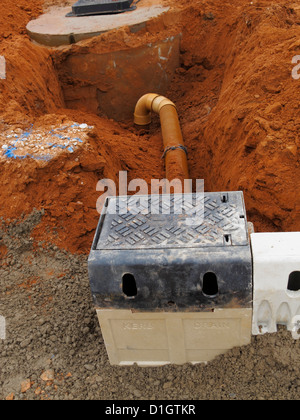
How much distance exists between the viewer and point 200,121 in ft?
21.0

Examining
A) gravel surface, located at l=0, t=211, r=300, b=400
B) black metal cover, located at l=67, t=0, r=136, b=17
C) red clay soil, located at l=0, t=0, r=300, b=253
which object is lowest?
gravel surface, located at l=0, t=211, r=300, b=400

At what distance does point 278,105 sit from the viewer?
165 inches

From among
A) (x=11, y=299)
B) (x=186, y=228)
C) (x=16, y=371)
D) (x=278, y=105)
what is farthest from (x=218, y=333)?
(x=278, y=105)

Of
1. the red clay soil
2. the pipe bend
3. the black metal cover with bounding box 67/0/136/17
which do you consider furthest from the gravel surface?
the black metal cover with bounding box 67/0/136/17

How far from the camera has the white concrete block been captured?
251 centimetres

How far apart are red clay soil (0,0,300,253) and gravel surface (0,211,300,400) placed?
532mm

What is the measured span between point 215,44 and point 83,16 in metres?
2.50

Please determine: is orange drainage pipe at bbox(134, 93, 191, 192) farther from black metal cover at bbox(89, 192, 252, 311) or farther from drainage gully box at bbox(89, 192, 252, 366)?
black metal cover at bbox(89, 192, 252, 311)

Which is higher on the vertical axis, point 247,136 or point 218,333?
point 247,136

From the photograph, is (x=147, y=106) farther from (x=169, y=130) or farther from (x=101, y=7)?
(x=101, y=7)

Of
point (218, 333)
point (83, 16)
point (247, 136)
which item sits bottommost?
point (218, 333)

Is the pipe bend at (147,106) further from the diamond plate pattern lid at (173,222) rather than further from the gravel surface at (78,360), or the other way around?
the diamond plate pattern lid at (173,222)

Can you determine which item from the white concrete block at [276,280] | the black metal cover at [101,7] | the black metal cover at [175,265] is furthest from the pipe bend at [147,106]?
the white concrete block at [276,280]

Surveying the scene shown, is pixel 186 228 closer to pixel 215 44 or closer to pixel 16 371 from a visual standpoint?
pixel 16 371
